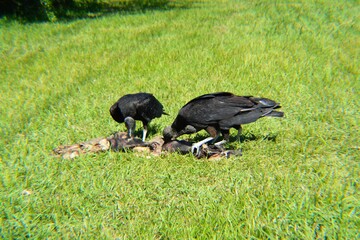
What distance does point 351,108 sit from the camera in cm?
437

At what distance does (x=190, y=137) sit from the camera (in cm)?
409

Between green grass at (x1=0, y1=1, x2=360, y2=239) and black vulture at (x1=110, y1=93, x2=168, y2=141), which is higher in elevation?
black vulture at (x1=110, y1=93, x2=168, y2=141)

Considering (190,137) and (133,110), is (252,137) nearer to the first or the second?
(190,137)

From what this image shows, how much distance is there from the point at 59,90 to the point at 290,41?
16.9ft

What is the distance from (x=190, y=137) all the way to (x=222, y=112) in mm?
898

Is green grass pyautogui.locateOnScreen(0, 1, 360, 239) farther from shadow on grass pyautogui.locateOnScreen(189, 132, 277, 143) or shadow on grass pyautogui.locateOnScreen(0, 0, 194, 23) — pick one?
shadow on grass pyautogui.locateOnScreen(0, 0, 194, 23)

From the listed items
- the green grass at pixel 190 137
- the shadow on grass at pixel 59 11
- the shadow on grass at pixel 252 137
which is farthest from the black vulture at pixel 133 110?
the shadow on grass at pixel 59 11

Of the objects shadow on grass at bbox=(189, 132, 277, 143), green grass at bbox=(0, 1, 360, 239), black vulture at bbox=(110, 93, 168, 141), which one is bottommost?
shadow on grass at bbox=(189, 132, 277, 143)

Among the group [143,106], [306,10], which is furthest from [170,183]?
[306,10]

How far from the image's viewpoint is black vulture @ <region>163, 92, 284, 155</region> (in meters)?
3.28

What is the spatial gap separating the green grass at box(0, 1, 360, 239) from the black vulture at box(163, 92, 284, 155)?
15.6 inches

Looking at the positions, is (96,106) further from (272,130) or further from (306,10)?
(306,10)

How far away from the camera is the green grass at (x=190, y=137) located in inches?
94.6

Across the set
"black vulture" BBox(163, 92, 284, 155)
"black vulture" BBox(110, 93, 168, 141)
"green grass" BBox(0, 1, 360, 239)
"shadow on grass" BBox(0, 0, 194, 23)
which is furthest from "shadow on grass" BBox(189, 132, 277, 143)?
"shadow on grass" BBox(0, 0, 194, 23)
